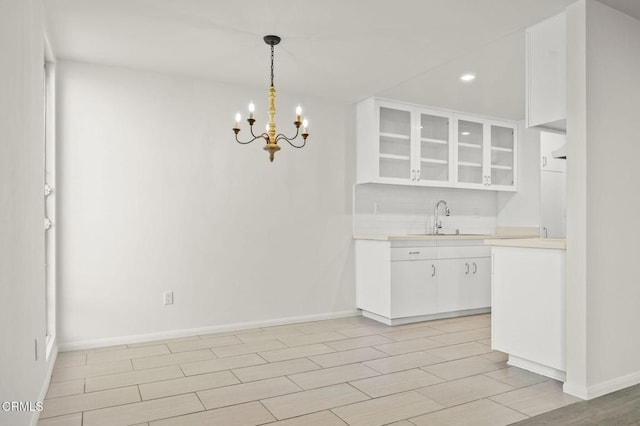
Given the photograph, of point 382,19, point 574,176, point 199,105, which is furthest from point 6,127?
point 574,176

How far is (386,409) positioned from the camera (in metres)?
2.51

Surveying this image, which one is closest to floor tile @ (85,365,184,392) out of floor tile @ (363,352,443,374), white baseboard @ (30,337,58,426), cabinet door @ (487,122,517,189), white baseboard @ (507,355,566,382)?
white baseboard @ (30,337,58,426)

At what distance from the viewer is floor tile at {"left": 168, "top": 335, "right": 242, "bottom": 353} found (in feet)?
12.3

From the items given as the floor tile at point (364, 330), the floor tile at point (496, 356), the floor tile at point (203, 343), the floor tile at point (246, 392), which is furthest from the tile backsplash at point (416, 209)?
the floor tile at point (246, 392)

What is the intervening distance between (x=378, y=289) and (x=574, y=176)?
93.3 inches

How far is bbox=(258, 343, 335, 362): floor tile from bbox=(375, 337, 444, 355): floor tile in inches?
18.1

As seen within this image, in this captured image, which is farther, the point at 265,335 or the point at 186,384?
the point at 265,335

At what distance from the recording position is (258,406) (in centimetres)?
255

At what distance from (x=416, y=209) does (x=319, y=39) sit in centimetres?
274

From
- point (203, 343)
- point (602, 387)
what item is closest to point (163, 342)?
point (203, 343)

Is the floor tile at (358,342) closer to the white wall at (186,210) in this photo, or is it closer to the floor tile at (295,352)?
the floor tile at (295,352)

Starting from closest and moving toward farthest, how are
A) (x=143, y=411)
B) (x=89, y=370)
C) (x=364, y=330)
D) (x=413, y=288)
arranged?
(x=143, y=411), (x=89, y=370), (x=364, y=330), (x=413, y=288)

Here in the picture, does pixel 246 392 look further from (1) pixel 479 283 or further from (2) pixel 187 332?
(1) pixel 479 283

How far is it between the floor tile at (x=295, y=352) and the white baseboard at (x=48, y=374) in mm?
→ 1438
